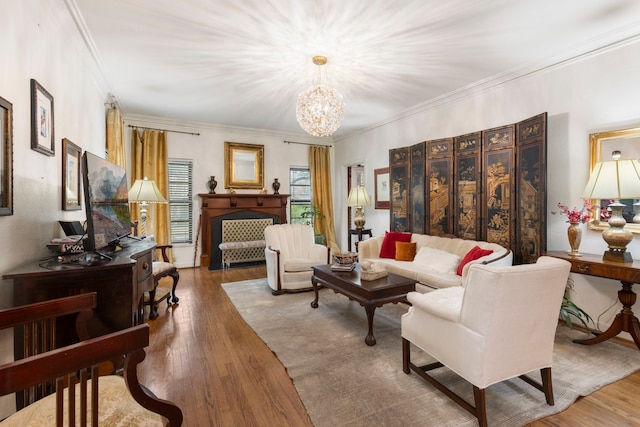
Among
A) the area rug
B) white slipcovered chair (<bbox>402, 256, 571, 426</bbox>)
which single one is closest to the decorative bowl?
the area rug

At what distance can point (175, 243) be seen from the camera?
6113 millimetres

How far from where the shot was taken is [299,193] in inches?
291

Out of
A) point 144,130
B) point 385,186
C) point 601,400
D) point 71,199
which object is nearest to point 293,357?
point 601,400

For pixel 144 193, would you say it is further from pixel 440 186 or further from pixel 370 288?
pixel 440 186

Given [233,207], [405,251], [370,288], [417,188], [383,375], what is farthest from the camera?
[233,207]

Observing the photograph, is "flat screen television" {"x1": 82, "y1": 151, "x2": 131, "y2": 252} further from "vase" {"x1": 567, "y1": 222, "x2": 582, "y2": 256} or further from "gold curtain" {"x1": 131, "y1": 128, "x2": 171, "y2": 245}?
"vase" {"x1": 567, "y1": 222, "x2": 582, "y2": 256}

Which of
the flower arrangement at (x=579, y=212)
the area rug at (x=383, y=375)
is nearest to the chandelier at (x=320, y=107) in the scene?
the area rug at (x=383, y=375)

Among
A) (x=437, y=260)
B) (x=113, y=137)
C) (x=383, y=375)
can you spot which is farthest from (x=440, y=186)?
(x=113, y=137)

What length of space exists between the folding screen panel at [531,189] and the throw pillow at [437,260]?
0.70 meters

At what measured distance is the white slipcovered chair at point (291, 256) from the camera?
427 centimetres

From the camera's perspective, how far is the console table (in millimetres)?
1658

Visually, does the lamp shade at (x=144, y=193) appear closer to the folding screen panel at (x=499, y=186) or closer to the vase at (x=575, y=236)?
the folding screen panel at (x=499, y=186)

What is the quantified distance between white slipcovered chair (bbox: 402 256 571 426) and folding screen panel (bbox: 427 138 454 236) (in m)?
2.74

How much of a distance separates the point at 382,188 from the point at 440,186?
1.68 meters
